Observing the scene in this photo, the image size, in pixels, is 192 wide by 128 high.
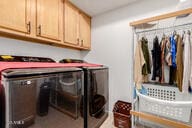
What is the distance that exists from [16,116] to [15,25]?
2.91 ft

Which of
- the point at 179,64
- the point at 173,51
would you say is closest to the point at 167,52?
the point at 173,51

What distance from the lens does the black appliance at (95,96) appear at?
1521 millimetres

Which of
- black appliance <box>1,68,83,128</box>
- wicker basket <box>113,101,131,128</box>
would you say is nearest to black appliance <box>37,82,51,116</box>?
black appliance <box>1,68,83,128</box>

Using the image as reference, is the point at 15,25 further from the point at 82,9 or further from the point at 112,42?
the point at 112,42

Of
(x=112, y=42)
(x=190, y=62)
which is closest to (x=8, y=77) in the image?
(x=190, y=62)

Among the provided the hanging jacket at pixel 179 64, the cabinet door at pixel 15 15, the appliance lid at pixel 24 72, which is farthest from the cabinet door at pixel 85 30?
the hanging jacket at pixel 179 64

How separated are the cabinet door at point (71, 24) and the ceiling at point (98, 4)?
0.12 metres

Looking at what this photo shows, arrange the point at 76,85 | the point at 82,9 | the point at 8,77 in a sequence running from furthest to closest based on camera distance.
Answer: the point at 82,9
the point at 76,85
the point at 8,77

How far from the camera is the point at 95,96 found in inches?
66.6

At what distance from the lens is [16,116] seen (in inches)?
30.4

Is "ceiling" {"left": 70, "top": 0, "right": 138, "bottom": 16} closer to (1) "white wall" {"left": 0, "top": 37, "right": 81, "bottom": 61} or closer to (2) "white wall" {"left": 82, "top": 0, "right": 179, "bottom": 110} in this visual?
(2) "white wall" {"left": 82, "top": 0, "right": 179, "bottom": 110}

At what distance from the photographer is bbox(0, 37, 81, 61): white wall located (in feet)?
4.73

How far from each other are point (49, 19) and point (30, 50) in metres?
0.49

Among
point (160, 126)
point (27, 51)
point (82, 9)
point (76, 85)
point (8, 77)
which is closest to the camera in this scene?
point (8, 77)
